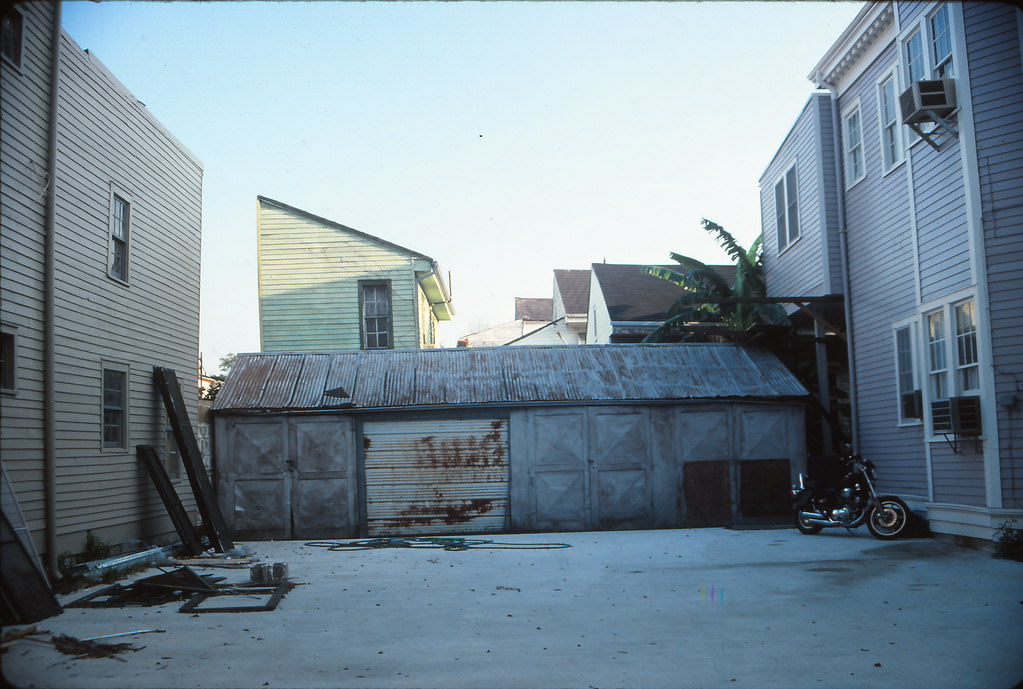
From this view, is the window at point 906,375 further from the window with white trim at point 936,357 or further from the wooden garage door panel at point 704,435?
the wooden garage door panel at point 704,435

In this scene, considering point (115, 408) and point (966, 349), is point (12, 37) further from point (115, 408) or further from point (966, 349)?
point (966, 349)

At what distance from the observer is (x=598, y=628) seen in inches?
278

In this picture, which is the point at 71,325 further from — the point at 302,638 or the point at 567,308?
the point at 567,308

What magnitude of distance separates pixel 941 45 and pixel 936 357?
14.0 feet

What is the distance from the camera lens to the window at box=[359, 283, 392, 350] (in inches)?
843

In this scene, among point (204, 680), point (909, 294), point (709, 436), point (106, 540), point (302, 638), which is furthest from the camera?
point (709, 436)

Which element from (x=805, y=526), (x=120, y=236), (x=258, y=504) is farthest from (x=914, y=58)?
(x=258, y=504)

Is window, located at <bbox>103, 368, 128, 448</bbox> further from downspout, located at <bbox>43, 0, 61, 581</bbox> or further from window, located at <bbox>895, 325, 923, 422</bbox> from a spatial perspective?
window, located at <bbox>895, 325, 923, 422</bbox>

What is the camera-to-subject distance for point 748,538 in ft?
45.3

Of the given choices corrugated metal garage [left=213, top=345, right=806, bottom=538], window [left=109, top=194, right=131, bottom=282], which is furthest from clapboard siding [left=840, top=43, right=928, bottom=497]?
window [left=109, top=194, right=131, bottom=282]

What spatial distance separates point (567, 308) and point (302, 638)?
28655 millimetres

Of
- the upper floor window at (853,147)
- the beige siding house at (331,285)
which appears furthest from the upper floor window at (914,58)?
the beige siding house at (331,285)

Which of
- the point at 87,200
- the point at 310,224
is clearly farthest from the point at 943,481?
the point at 310,224

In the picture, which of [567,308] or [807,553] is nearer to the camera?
[807,553]
